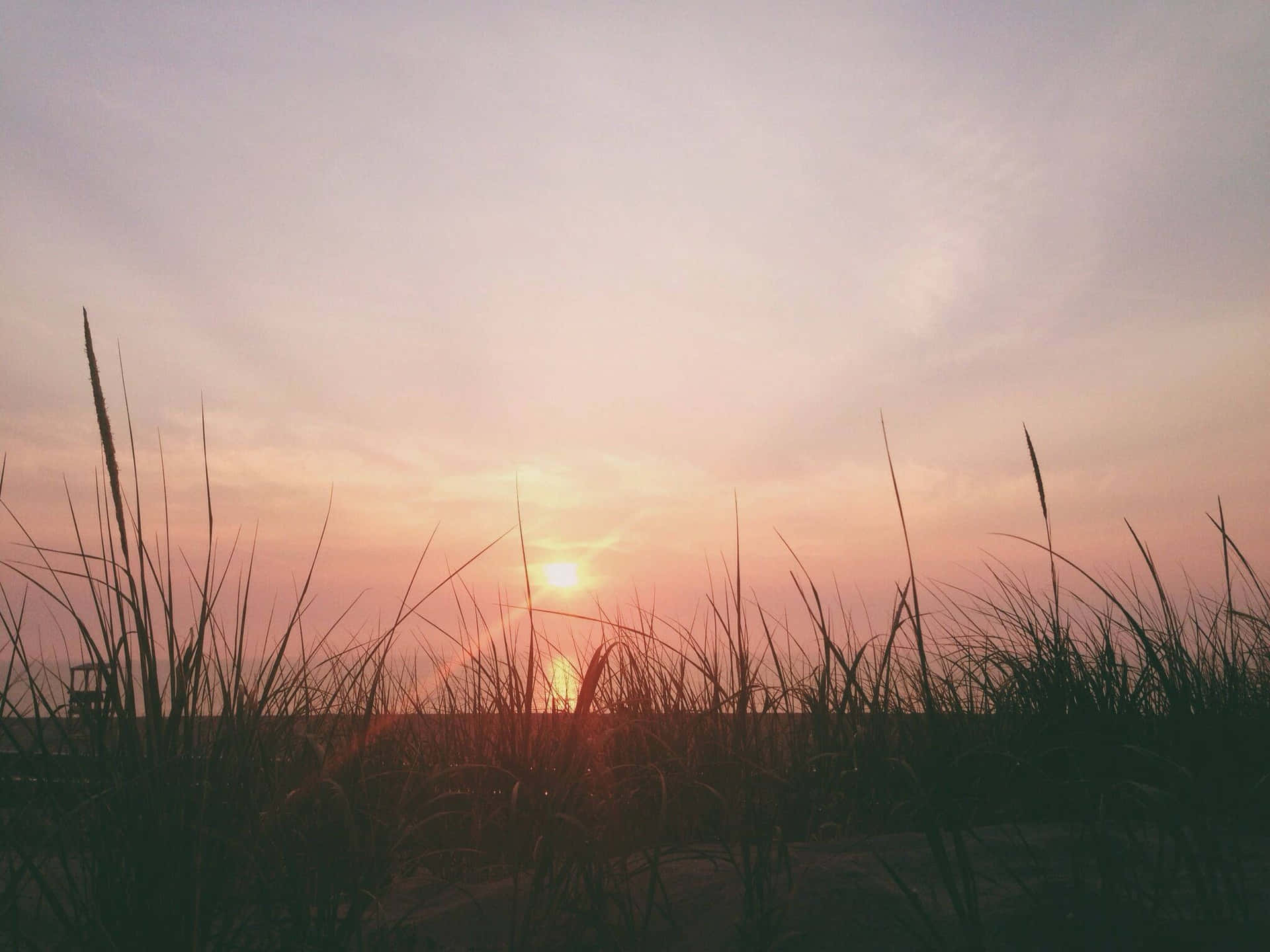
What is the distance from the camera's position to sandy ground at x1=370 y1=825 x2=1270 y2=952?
4.59 feet

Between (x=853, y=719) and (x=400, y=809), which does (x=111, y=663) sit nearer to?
(x=400, y=809)

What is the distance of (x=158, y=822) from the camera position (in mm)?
1419

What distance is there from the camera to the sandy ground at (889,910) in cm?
140

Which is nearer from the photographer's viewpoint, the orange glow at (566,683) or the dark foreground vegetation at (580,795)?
the dark foreground vegetation at (580,795)

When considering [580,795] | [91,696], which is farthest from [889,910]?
[91,696]

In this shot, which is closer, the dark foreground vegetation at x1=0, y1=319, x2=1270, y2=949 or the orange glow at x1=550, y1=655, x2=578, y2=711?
the dark foreground vegetation at x1=0, y1=319, x2=1270, y2=949

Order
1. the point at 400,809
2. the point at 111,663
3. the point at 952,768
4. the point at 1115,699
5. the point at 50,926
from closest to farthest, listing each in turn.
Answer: the point at 111,663, the point at 50,926, the point at 400,809, the point at 952,768, the point at 1115,699

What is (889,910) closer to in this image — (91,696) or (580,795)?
(580,795)

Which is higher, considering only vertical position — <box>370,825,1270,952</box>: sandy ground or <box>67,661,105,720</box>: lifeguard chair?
<box>67,661,105,720</box>: lifeguard chair

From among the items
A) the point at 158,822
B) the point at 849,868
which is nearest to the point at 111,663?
the point at 158,822

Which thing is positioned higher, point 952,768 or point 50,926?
point 952,768

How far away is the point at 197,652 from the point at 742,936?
1.12 meters

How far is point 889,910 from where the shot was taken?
1556 mm

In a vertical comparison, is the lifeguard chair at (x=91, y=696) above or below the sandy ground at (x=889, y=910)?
above
